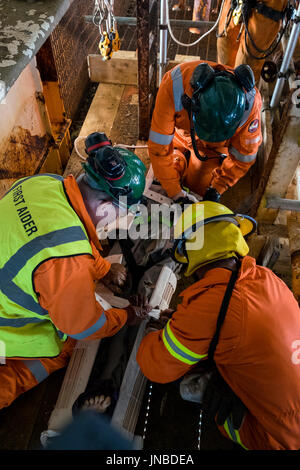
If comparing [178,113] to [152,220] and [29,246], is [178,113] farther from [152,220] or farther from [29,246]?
[29,246]

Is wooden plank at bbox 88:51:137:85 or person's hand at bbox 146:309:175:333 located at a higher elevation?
wooden plank at bbox 88:51:137:85

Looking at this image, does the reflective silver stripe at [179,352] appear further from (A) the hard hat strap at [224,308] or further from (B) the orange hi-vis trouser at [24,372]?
(B) the orange hi-vis trouser at [24,372]

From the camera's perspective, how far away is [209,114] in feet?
8.66

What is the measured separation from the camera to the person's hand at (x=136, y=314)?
2.52 metres

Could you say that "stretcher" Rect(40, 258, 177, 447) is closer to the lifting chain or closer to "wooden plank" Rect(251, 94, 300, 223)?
"wooden plank" Rect(251, 94, 300, 223)

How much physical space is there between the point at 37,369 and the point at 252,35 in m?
3.90

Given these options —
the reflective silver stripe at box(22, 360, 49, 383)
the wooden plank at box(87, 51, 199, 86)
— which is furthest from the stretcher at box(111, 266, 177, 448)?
the wooden plank at box(87, 51, 199, 86)

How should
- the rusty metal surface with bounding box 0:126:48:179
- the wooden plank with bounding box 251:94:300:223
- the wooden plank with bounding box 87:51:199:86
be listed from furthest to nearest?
the wooden plank with bounding box 87:51:199:86
the rusty metal surface with bounding box 0:126:48:179
the wooden plank with bounding box 251:94:300:223

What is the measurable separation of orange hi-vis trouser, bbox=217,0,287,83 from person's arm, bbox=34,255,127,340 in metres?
3.29

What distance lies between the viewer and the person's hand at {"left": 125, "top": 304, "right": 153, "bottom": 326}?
252cm

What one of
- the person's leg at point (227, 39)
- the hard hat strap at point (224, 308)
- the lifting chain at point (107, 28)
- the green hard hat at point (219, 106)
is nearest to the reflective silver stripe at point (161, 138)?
the green hard hat at point (219, 106)

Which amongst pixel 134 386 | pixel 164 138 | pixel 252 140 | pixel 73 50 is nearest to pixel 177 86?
pixel 164 138

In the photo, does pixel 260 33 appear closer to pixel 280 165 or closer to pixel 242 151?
pixel 242 151

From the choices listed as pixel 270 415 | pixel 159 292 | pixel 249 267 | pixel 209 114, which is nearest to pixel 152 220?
pixel 159 292
